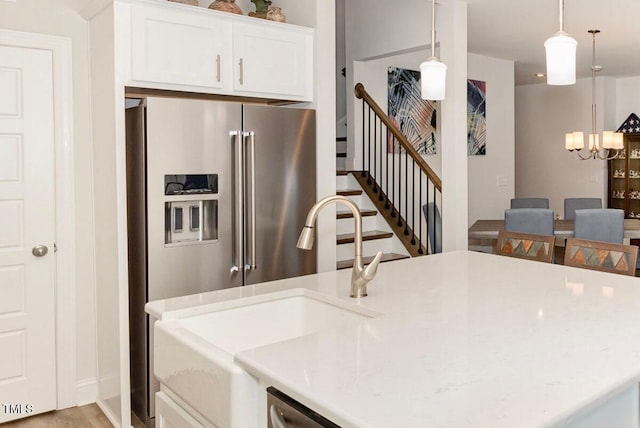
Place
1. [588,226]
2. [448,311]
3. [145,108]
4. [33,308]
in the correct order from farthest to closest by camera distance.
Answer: [588,226] → [33,308] → [145,108] → [448,311]

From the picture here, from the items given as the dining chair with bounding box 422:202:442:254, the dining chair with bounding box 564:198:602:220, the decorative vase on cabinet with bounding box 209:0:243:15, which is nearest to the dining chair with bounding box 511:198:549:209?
the dining chair with bounding box 564:198:602:220

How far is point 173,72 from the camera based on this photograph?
120 inches

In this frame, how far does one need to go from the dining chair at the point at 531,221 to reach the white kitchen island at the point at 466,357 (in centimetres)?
283

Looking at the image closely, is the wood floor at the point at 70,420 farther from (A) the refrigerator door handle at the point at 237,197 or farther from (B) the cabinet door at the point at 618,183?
(B) the cabinet door at the point at 618,183

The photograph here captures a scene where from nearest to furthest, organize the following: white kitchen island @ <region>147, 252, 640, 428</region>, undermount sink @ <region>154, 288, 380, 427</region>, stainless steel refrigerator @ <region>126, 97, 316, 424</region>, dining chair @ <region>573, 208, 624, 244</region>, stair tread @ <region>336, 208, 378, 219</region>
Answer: white kitchen island @ <region>147, 252, 640, 428</region> < undermount sink @ <region>154, 288, 380, 427</region> < stainless steel refrigerator @ <region>126, 97, 316, 424</region> < stair tread @ <region>336, 208, 378, 219</region> < dining chair @ <region>573, 208, 624, 244</region>

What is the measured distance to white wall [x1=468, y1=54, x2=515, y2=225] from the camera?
685 centimetres

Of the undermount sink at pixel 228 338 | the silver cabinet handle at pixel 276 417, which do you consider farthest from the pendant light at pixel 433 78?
the silver cabinet handle at pixel 276 417

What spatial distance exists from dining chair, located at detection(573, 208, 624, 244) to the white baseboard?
402cm

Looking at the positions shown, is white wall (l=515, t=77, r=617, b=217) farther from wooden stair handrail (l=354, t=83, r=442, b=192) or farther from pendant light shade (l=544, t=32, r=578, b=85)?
pendant light shade (l=544, t=32, r=578, b=85)

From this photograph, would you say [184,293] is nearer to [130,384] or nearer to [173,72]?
[130,384]

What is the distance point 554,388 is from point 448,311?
2.16 ft

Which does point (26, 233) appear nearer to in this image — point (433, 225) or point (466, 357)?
point (466, 357)

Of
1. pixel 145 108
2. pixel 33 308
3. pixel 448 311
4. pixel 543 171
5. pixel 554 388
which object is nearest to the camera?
pixel 554 388

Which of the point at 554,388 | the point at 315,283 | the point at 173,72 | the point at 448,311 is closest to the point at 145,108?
the point at 173,72
